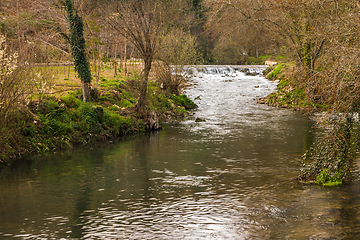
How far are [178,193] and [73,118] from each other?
11.2 m

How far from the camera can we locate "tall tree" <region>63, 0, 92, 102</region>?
926 inches

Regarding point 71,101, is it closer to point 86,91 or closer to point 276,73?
point 86,91

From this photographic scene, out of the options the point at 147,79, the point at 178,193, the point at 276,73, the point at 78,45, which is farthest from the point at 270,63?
the point at 178,193

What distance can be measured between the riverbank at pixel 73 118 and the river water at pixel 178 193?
1.10m

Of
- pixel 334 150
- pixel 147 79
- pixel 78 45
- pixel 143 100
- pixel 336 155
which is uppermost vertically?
pixel 78 45

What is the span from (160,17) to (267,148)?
39.4 ft

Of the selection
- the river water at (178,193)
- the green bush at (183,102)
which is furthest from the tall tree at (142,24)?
the green bush at (183,102)

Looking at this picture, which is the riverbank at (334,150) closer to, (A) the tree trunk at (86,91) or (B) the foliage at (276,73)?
(A) the tree trunk at (86,91)

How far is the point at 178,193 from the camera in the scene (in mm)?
11758

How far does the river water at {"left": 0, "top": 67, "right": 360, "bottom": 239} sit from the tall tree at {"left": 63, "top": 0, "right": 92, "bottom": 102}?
5203 millimetres

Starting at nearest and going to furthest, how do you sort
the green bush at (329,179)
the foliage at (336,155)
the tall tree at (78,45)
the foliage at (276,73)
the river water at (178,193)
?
the river water at (178,193) < the foliage at (336,155) < the green bush at (329,179) < the tall tree at (78,45) < the foliage at (276,73)

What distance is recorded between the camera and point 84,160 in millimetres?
16766

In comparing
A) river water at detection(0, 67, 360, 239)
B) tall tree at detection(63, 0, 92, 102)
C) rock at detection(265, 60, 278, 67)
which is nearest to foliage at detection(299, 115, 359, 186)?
river water at detection(0, 67, 360, 239)

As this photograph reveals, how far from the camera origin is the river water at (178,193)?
902 cm
